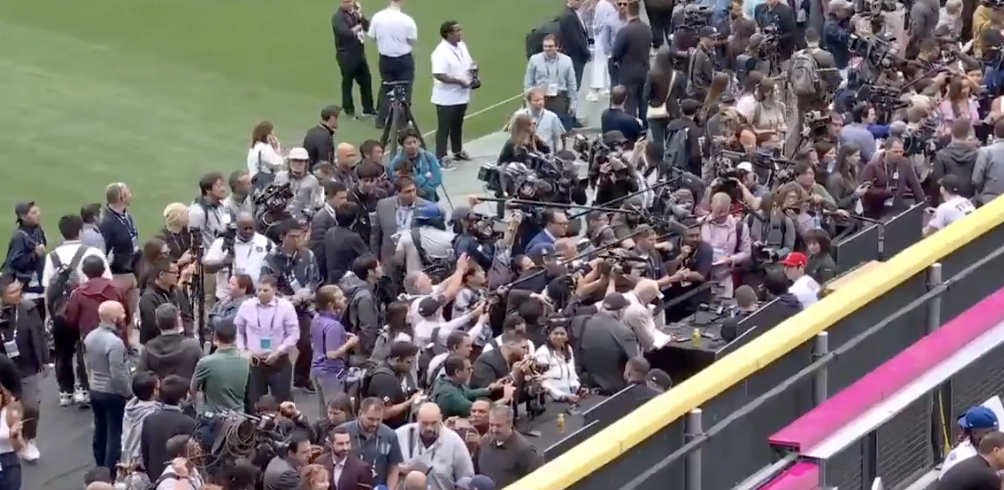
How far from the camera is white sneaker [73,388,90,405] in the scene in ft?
42.1

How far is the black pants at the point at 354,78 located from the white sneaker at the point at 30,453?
23.4 ft

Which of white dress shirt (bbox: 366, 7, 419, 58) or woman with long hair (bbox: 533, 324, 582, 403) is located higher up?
white dress shirt (bbox: 366, 7, 419, 58)

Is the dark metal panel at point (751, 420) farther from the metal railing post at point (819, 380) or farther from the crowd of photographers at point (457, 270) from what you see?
the crowd of photographers at point (457, 270)

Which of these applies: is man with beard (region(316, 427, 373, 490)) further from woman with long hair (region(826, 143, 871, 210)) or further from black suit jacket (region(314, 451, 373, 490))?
woman with long hair (region(826, 143, 871, 210))

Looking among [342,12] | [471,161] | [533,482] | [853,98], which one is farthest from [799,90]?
Answer: [533,482]

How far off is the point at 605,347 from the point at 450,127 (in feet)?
21.5

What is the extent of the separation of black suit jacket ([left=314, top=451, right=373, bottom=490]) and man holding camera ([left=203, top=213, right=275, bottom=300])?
301 cm

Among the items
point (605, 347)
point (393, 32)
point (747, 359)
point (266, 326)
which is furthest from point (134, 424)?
point (393, 32)

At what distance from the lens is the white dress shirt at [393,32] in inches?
685

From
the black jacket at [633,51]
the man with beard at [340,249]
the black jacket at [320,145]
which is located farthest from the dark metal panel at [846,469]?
the black jacket at [633,51]

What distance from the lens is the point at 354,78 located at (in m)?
18.7

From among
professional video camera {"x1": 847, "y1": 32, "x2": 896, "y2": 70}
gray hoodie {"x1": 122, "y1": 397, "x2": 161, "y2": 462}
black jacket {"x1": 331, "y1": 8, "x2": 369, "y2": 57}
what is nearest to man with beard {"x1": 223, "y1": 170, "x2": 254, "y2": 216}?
gray hoodie {"x1": 122, "y1": 397, "x2": 161, "y2": 462}

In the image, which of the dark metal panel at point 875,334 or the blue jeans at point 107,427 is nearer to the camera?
the dark metal panel at point 875,334

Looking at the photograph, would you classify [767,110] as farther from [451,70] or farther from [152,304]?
[152,304]
